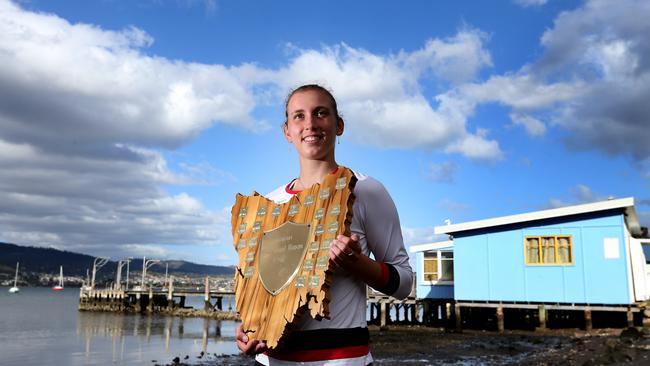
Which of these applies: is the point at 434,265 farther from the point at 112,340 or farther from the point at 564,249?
the point at 112,340

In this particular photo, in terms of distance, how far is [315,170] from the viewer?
7.84 ft

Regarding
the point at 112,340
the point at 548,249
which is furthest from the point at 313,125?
the point at 112,340

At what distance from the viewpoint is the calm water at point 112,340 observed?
24.3 metres

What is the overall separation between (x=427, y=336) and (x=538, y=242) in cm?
644

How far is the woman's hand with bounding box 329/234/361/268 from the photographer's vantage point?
1.93 meters

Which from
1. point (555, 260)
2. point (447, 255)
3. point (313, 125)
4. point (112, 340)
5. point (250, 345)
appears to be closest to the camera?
point (250, 345)

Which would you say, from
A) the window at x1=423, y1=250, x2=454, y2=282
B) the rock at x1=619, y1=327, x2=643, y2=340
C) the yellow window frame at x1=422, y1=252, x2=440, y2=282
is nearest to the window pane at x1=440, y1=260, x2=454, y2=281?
the window at x1=423, y1=250, x2=454, y2=282

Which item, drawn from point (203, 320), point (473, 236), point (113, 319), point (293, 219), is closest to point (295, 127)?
point (293, 219)

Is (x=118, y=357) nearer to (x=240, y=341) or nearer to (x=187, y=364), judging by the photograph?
(x=187, y=364)

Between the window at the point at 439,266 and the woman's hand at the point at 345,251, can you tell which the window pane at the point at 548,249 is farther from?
the woman's hand at the point at 345,251

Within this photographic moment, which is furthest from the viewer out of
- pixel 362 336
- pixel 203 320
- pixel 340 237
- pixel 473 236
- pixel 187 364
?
pixel 203 320

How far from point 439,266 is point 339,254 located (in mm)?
25915

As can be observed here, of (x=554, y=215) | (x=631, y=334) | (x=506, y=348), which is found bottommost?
(x=506, y=348)

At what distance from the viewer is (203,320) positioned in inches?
1724
